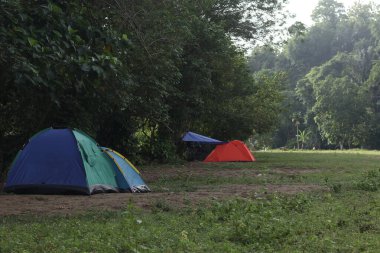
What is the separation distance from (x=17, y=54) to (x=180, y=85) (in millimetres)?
15090

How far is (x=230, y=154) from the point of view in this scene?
2453cm

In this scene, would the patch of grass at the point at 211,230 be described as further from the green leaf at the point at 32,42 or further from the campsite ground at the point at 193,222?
the green leaf at the point at 32,42

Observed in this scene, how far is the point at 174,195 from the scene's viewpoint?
1016 centimetres

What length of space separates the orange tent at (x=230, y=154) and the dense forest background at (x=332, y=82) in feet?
66.4

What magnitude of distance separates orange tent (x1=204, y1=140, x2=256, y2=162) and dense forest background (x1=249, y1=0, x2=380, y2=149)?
2023cm

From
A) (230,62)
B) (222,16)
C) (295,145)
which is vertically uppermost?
(222,16)

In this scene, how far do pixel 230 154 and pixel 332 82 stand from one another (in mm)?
44592

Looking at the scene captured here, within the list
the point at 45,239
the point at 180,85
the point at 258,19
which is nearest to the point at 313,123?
the point at 258,19

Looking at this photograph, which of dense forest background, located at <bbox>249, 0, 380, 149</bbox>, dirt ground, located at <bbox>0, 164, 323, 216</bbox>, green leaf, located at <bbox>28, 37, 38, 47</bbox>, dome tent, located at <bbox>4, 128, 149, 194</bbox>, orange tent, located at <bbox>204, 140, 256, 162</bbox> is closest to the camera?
green leaf, located at <bbox>28, 37, 38, 47</bbox>

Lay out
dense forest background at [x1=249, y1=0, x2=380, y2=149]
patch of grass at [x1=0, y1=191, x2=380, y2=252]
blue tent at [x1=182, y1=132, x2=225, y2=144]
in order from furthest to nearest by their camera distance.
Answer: dense forest background at [x1=249, y1=0, x2=380, y2=149] → blue tent at [x1=182, y1=132, x2=225, y2=144] → patch of grass at [x1=0, y1=191, x2=380, y2=252]

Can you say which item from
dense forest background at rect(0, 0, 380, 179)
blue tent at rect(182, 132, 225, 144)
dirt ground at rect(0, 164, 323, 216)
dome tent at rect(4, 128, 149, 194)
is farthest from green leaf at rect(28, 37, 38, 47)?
blue tent at rect(182, 132, 225, 144)

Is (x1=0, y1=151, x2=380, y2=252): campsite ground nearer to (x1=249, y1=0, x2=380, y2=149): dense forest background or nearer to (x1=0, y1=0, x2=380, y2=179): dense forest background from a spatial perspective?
(x1=0, y1=0, x2=380, y2=179): dense forest background

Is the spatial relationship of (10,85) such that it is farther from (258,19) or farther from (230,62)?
(258,19)

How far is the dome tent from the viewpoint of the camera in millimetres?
10406
